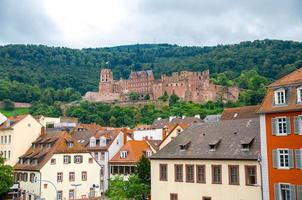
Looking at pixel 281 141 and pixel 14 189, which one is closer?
pixel 281 141

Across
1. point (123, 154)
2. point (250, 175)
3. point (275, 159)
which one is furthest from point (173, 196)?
point (123, 154)

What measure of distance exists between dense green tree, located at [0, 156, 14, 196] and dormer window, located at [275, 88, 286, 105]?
3856 centimetres

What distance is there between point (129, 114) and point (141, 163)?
134 metres

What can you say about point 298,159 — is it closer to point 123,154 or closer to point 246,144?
point 246,144

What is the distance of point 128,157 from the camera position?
70.4 m

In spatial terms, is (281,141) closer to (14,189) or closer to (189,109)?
(14,189)

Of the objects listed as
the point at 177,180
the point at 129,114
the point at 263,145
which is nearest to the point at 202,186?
the point at 177,180

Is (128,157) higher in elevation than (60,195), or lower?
higher

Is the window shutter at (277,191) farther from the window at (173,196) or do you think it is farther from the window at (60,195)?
the window at (60,195)

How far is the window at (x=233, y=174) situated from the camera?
4247cm

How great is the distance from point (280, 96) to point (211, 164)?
31.7 feet

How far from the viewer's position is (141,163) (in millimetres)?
57594

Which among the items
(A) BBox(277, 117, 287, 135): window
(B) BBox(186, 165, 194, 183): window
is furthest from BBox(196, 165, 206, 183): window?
(A) BBox(277, 117, 287, 135): window

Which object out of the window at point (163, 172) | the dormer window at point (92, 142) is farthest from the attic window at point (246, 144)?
the dormer window at point (92, 142)
